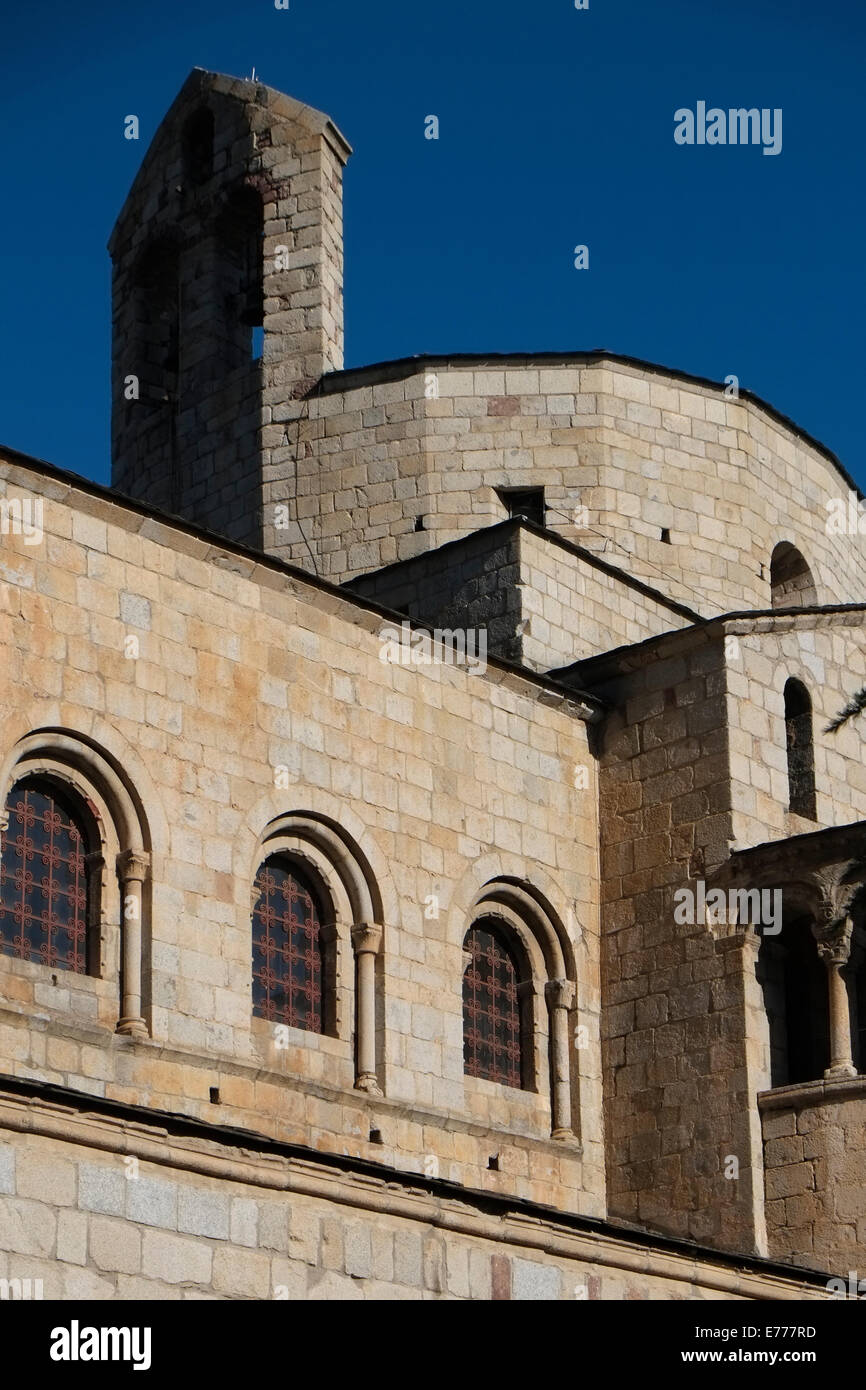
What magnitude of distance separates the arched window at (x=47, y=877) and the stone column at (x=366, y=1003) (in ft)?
8.75

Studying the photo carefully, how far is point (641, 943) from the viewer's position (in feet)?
73.5

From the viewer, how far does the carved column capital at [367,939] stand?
20.5 metres

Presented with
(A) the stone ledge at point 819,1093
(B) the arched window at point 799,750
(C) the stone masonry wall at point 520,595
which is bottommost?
(A) the stone ledge at point 819,1093

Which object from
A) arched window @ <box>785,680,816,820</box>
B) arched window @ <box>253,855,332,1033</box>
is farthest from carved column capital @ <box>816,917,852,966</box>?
arched window @ <box>253,855,332,1033</box>

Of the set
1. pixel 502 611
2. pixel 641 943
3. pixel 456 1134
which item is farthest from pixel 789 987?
pixel 502 611

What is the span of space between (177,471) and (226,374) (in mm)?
1296

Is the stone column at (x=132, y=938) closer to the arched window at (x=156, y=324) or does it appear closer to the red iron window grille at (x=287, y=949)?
the red iron window grille at (x=287, y=949)

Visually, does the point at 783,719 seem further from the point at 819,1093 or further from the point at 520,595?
the point at 819,1093

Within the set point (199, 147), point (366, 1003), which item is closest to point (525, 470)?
point (199, 147)

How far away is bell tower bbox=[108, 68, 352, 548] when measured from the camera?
28.3m

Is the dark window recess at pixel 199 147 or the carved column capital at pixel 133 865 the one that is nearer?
the carved column capital at pixel 133 865

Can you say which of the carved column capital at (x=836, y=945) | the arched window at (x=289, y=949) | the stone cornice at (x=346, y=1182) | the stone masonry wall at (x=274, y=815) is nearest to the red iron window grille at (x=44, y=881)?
the stone masonry wall at (x=274, y=815)
